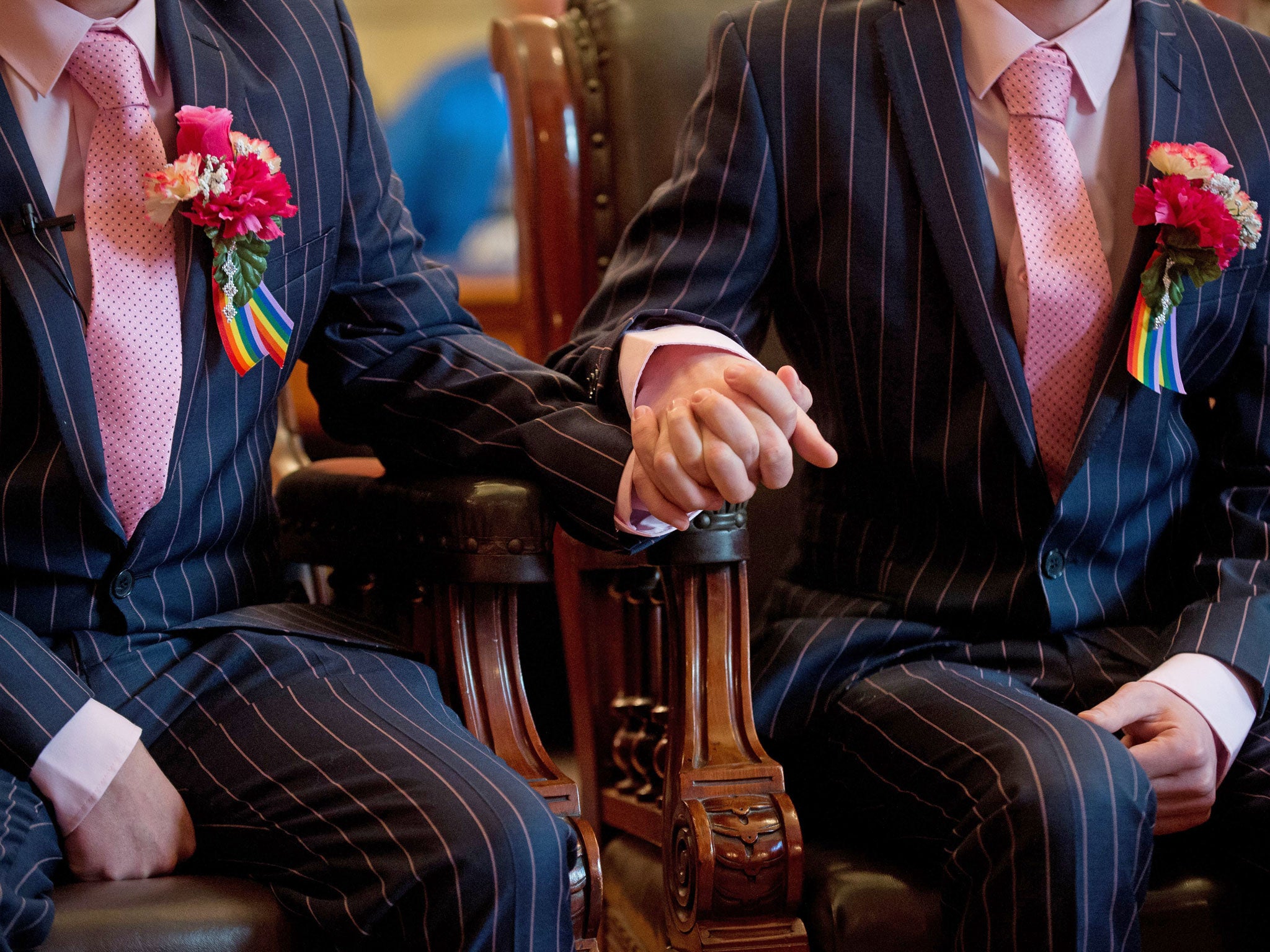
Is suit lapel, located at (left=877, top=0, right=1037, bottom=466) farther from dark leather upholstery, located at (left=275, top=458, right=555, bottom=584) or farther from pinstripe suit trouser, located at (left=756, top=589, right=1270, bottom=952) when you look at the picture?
dark leather upholstery, located at (left=275, top=458, right=555, bottom=584)

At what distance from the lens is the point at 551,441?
996mm

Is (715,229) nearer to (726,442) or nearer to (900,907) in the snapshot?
(726,442)

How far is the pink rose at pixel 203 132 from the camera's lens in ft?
3.21

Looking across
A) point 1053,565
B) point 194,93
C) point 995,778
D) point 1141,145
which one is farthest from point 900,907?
point 194,93

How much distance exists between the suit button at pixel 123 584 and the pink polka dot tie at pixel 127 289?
0.03 meters

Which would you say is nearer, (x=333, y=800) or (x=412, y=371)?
(x=333, y=800)

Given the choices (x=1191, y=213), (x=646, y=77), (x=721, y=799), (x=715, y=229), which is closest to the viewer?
(x=721, y=799)

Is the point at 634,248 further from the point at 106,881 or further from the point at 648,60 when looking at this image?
the point at 106,881

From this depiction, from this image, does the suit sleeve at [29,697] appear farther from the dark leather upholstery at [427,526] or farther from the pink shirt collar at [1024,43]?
the pink shirt collar at [1024,43]

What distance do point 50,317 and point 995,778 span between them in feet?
2.41

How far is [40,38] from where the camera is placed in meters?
0.96

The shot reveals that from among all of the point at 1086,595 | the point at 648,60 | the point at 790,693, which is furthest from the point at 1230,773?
the point at 648,60

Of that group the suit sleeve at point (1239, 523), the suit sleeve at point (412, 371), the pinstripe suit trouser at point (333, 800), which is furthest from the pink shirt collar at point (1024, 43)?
the pinstripe suit trouser at point (333, 800)

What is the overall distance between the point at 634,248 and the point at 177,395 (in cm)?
42
